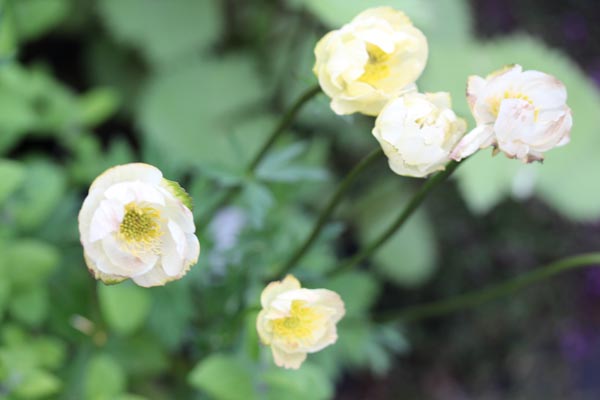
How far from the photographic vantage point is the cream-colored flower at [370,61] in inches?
23.8

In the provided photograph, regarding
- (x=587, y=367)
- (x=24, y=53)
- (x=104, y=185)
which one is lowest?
(x=24, y=53)

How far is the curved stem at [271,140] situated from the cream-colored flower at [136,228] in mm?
174

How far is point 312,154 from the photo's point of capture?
1.23 m

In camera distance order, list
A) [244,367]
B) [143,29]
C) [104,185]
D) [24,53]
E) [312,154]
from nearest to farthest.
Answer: [104,185], [244,367], [312,154], [143,29], [24,53]

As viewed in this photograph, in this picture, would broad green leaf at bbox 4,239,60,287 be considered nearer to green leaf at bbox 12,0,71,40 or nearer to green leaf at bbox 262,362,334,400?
green leaf at bbox 262,362,334,400

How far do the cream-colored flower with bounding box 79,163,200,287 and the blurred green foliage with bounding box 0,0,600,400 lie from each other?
0.74 feet

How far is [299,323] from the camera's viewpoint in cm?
60

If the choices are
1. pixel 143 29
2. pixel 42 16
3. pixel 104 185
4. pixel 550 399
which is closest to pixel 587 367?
pixel 550 399

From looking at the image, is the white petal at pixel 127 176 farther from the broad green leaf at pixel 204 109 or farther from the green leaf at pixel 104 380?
the broad green leaf at pixel 204 109

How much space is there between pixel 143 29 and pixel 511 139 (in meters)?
1.16

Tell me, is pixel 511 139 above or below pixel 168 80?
above

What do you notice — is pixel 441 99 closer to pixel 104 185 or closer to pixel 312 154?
pixel 104 185

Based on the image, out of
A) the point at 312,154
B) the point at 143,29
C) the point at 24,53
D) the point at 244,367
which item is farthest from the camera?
the point at 24,53

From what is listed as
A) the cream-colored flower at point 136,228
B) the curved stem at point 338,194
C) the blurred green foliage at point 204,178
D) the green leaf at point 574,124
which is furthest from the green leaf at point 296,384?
the green leaf at point 574,124
